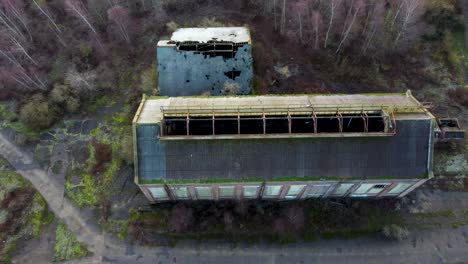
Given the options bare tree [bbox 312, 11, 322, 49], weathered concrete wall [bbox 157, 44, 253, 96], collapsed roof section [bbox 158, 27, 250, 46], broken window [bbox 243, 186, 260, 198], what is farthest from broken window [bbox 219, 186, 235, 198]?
bare tree [bbox 312, 11, 322, 49]

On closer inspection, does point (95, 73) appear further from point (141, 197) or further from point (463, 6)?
point (463, 6)

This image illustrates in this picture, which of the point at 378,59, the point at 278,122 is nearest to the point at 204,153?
the point at 278,122

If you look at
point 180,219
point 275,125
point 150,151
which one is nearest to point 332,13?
point 275,125

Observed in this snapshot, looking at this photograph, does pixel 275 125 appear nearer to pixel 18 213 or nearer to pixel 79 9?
pixel 18 213

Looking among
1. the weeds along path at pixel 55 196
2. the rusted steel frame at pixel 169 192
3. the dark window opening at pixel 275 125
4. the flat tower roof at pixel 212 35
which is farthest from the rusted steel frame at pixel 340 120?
the weeds along path at pixel 55 196

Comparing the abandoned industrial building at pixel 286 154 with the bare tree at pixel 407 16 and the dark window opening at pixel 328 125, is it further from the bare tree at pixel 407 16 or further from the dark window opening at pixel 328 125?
the bare tree at pixel 407 16

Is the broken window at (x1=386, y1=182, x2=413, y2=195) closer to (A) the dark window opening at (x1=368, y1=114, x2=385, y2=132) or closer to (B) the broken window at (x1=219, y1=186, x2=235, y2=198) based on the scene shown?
(A) the dark window opening at (x1=368, y1=114, x2=385, y2=132)
